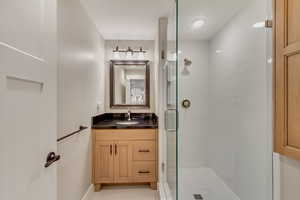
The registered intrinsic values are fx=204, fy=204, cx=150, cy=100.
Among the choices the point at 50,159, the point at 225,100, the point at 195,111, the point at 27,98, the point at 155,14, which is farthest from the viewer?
the point at 195,111

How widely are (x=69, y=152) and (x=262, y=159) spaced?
5.50ft

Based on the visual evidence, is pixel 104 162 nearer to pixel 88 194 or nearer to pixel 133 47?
pixel 88 194

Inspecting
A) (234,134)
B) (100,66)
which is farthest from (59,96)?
(234,134)

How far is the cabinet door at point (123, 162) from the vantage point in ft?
8.93

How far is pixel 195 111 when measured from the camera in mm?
3068

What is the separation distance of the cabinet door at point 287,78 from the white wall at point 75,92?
1.52 meters

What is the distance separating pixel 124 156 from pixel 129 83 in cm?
126

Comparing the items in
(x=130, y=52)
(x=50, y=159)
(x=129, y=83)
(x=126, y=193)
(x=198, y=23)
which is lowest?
(x=126, y=193)

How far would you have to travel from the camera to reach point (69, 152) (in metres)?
1.85

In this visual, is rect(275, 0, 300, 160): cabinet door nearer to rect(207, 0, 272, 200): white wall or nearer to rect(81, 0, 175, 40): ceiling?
rect(207, 0, 272, 200): white wall

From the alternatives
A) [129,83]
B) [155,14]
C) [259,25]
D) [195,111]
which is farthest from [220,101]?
[129,83]

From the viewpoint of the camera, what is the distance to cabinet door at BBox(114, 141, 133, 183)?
8.93ft

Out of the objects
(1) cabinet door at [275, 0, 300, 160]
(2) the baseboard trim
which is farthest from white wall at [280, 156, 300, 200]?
(2) the baseboard trim

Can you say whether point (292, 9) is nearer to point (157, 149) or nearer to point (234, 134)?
point (234, 134)
